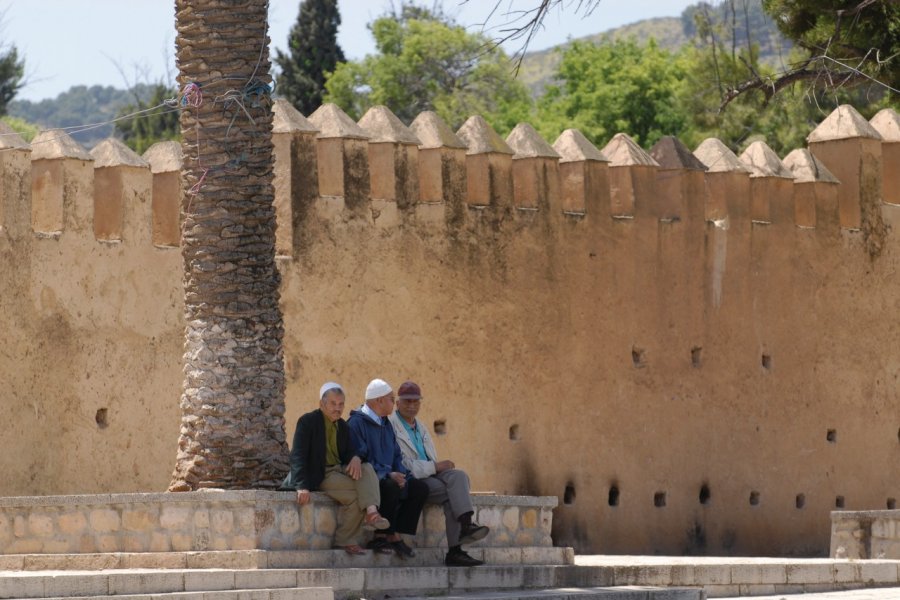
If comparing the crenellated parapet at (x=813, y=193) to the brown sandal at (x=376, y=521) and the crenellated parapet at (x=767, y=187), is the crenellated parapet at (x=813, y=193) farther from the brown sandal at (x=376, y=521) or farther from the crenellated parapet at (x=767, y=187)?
the brown sandal at (x=376, y=521)

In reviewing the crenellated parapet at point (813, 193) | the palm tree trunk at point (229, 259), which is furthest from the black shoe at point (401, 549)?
the crenellated parapet at point (813, 193)

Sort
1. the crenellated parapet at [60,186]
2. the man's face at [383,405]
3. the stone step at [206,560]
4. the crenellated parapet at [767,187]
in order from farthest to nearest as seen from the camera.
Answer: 1. the crenellated parapet at [767,187]
2. the crenellated parapet at [60,186]
3. the man's face at [383,405]
4. the stone step at [206,560]

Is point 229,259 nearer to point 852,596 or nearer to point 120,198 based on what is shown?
point 120,198

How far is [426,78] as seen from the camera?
42.6m

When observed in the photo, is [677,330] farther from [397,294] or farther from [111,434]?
[111,434]

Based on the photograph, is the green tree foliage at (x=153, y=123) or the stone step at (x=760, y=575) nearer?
the stone step at (x=760, y=575)

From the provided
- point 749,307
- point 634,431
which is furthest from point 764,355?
point 634,431

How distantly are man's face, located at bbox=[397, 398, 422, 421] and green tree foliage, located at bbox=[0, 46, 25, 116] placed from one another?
3027 centimetres

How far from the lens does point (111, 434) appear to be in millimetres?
14883

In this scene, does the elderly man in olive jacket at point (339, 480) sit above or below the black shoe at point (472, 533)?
above

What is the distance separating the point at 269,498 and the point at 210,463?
1120 mm

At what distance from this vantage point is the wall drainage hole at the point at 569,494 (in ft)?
56.6

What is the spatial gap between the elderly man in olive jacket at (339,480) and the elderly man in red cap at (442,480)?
1.79 ft

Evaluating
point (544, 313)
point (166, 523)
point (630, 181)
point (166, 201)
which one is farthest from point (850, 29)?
point (166, 523)
